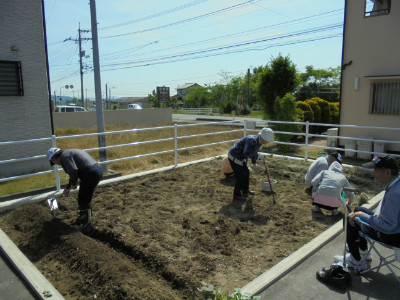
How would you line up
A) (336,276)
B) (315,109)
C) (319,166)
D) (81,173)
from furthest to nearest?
(315,109)
(319,166)
(81,173)
(336,276)

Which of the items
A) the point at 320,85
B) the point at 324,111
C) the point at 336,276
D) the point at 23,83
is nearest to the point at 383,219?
the point at 336,276

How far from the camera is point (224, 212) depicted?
18.6 feet

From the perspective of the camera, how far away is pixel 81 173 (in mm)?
4984

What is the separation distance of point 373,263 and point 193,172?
4.95 metres

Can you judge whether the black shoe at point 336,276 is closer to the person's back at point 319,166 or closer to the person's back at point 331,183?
the person's back at point 331,183

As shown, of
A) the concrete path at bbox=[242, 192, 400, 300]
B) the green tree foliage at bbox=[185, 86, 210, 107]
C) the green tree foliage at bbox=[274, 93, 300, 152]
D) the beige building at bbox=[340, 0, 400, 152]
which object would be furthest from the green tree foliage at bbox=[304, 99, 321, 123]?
the green tree foliage at bbox=[185, 86, 210, 107]

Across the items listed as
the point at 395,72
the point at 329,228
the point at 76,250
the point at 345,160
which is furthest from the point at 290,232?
the point at 395,72

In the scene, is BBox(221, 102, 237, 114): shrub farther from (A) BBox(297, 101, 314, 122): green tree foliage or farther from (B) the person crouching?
(B) the person crouching

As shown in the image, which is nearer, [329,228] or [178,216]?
[329,228]

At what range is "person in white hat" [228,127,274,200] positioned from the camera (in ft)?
19.1

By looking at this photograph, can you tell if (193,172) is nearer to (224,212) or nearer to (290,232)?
(224,212)

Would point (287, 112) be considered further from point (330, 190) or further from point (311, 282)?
point (311, 282)

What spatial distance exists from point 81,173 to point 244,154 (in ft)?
9.17

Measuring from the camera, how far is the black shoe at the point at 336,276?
3.47m
